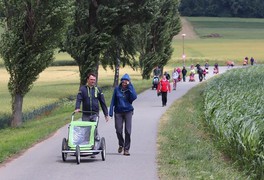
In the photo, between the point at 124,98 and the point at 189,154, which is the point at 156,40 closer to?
the point at 124,98

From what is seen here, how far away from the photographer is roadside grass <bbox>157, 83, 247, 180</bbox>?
13165mm

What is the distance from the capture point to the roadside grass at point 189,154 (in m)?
13.2

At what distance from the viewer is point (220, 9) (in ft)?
603

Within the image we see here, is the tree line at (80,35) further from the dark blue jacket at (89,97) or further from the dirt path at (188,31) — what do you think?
the dirt path at (188,31)

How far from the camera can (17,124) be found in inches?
1088

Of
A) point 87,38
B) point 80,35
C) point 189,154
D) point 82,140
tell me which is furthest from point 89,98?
point 80,35

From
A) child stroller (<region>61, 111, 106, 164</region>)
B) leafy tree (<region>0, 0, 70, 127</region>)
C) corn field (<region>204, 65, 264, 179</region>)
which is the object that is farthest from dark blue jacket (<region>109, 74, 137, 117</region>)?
leafy tree (<region>0, 0, 70, 127</region>)

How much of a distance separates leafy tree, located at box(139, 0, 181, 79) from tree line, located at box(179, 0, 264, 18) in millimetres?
120345

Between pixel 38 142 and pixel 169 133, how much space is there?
3825 mm

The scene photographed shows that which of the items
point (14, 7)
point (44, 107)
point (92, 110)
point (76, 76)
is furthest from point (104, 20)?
point (76, 76)

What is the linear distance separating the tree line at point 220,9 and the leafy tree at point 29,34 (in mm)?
154381

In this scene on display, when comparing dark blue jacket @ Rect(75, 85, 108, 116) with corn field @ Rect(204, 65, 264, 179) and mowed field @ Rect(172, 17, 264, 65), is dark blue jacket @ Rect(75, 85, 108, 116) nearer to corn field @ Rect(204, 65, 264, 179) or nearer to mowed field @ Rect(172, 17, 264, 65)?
corn field @ Rect(204, 65, 264, 179)

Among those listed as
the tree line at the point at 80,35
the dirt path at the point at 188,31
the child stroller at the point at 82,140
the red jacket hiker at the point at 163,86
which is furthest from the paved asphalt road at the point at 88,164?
the dirt path at the point at 188,31

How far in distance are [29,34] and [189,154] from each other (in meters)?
13.3
